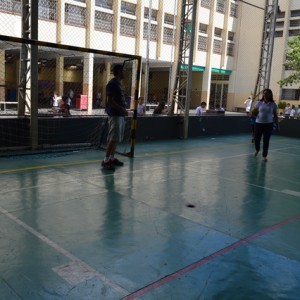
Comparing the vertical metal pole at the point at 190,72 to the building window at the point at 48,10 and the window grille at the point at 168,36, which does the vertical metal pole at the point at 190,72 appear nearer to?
the building window at the point at 48,10

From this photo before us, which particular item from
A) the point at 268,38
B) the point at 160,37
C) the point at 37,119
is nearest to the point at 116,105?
the point at 37,119

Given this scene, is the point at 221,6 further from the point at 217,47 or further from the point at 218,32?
the point at 217,47

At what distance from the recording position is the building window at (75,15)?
2414 cm

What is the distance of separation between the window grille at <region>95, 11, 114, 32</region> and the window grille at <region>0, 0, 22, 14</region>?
6.11 meters

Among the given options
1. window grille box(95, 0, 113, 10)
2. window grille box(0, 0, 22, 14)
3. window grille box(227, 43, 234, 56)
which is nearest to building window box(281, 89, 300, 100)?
window grille box(227, 43, 234, 56)

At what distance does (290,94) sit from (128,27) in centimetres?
1642

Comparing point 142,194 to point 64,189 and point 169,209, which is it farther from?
point 64,189

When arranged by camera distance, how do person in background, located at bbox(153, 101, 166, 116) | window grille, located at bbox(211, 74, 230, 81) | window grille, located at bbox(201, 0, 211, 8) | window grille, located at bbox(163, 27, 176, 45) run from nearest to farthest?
person in background, located at bbox(153, 101, 166, 116), window grille, located at bbox(163, 27, 176, 45), window grille, located at bbox(201, 0, 211, 8), window grille, located at bbox(211, 74, 230, 81)

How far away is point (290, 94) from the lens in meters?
34.8

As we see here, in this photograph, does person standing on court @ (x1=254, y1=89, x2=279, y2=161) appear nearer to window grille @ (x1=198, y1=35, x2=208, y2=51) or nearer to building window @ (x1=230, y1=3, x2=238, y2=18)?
window grille @ (x1=198, y1=35, x2=208, y2=51)

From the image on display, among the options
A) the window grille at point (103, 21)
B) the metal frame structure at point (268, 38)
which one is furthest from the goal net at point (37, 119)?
the window grille at point (103, 21)

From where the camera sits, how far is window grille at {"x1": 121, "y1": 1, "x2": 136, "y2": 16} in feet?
88.9

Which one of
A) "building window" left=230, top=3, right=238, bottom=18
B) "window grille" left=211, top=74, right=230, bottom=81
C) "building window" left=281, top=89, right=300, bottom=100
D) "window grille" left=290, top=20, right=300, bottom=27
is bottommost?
"building window" left=281, top=89, right=300, bottom=100

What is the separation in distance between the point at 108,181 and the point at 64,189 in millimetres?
922
